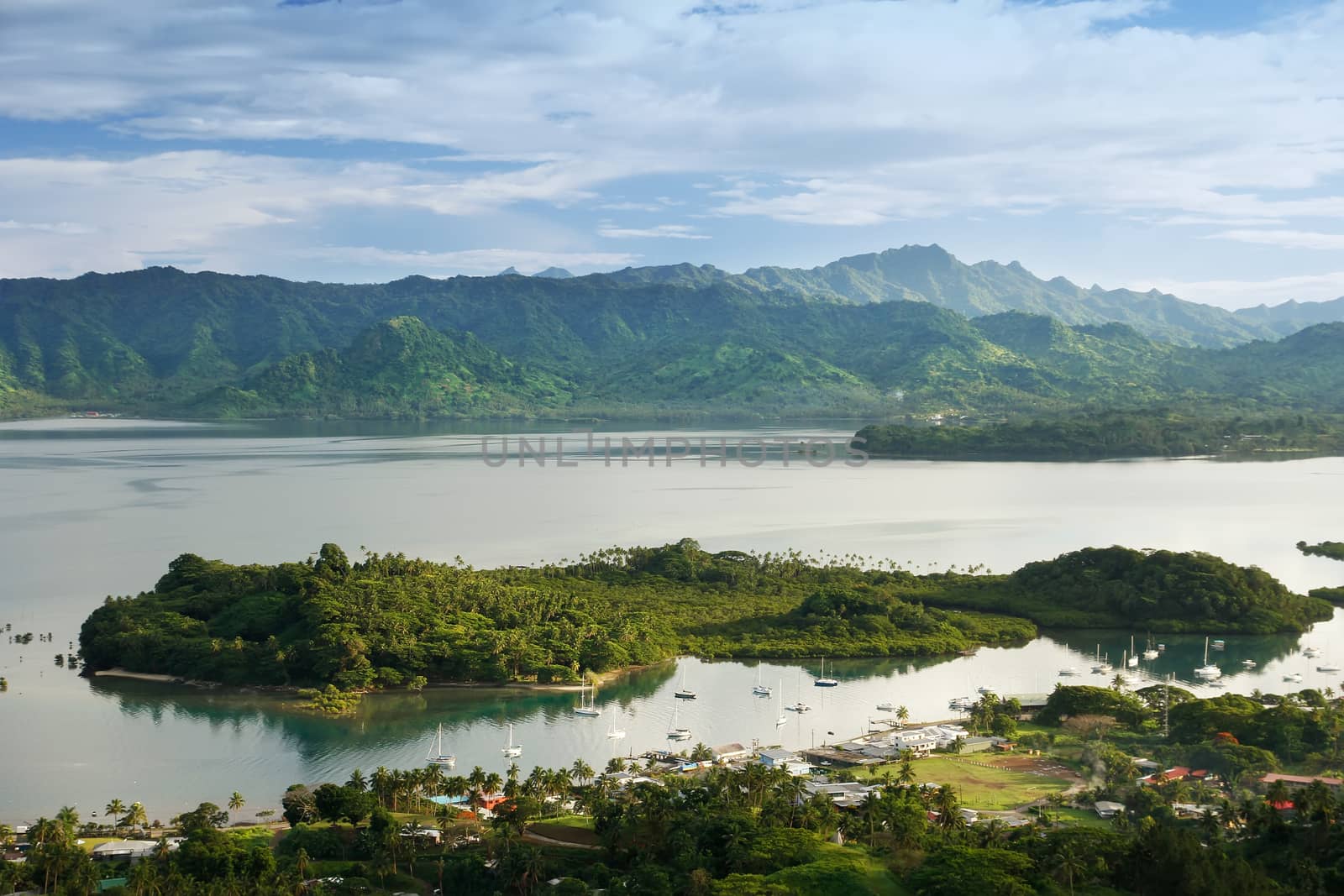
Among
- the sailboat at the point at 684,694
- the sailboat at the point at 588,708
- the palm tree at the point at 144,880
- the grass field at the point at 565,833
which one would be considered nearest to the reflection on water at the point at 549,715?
the sailboat at the point at 588,708

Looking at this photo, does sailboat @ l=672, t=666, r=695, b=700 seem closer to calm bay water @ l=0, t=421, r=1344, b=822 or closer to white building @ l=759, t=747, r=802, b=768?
calm bay water @ l=0, t=421, r=1344, b=822

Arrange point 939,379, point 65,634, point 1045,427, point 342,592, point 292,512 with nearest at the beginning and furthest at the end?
point 342,592, point 65,634, point 292,512, point 1045,427, point 939,379

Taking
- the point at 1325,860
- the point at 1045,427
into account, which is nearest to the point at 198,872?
the point at 1325,860

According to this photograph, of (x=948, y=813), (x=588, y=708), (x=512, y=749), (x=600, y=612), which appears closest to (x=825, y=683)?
(x=588, y=708)

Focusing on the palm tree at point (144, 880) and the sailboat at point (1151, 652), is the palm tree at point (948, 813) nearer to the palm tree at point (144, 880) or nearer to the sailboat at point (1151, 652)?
the palm tree at point (144, 880)

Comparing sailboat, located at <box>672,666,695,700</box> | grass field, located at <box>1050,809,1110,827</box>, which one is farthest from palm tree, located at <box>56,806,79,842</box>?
grass field, located at <box>1050,809,1110,827</box>

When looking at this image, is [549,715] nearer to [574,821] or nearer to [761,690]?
[761,690]

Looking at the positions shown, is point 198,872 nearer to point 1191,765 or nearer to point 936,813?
point 936,813
